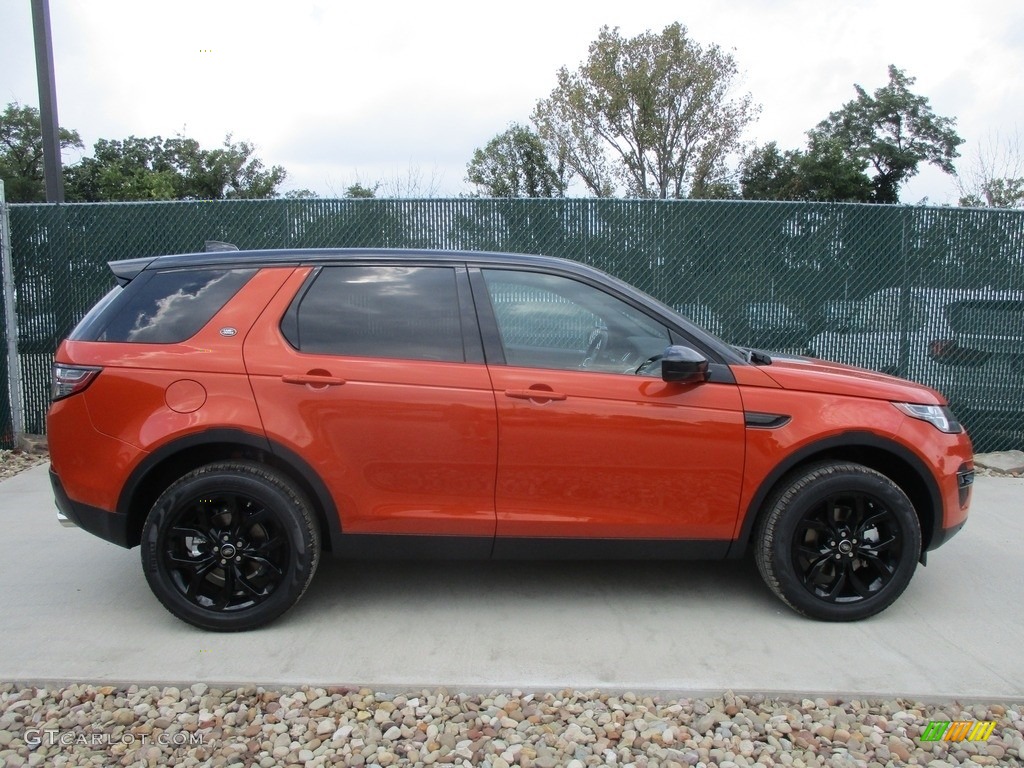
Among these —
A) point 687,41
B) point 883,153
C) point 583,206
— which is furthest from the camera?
point 883,153

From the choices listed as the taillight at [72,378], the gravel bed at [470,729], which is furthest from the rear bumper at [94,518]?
the gravel bed at [470,729]

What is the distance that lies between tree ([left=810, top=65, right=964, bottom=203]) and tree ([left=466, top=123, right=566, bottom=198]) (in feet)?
48.1

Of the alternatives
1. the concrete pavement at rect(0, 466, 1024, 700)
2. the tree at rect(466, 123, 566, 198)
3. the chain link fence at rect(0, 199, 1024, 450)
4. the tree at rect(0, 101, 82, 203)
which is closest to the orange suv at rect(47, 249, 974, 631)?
the concrete pavement at rect(0, 466, 1024, 700)

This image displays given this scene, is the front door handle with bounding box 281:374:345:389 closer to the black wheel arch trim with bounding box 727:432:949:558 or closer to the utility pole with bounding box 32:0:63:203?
the black wheel arch trim with bounding box 727:432:949:558

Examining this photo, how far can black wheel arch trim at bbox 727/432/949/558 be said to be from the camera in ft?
12.3

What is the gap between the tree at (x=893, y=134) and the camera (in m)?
39.6

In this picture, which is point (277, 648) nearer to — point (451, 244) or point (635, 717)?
point (635, 717)

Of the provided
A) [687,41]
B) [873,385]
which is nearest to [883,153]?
[687,41]

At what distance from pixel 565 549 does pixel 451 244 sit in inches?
161

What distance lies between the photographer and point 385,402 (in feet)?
11.8

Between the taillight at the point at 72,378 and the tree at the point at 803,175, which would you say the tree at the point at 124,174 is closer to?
the taillight at the point at 72,378

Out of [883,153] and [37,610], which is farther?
[883,153]

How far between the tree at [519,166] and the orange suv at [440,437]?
29.2m

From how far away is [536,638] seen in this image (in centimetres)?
367
